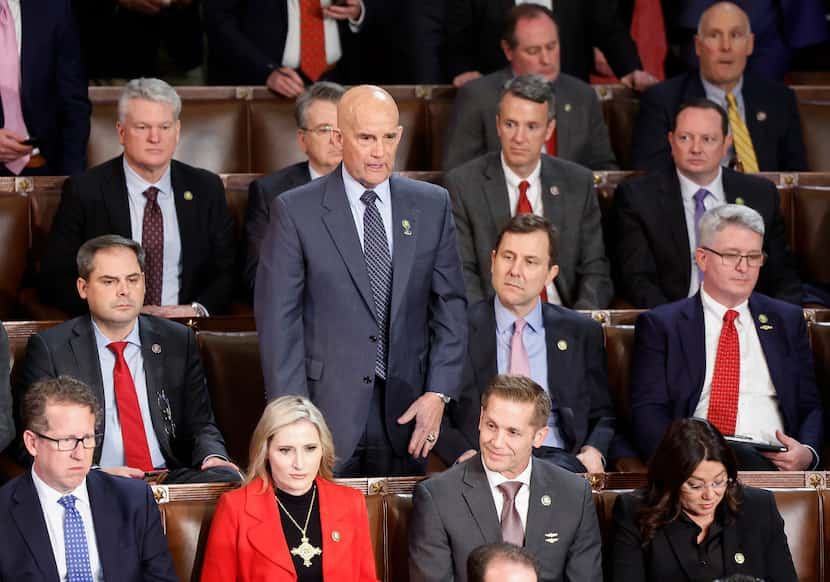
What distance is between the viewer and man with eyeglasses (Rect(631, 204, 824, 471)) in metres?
3.63

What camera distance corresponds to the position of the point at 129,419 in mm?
3395

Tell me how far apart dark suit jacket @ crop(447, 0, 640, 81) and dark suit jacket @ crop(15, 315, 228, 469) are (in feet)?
7.01

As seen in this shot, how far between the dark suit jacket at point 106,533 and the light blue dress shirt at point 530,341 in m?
1.02

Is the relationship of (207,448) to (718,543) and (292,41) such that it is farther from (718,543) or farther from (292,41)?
(292,41)

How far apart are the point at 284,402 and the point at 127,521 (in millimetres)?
392

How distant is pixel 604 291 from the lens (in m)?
4.14

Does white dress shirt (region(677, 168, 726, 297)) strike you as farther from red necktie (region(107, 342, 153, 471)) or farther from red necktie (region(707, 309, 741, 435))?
red necktie (region(107, 342, 153, 471))

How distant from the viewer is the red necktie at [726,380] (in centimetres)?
365

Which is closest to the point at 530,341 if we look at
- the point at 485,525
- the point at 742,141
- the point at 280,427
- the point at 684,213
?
the point at 485,525

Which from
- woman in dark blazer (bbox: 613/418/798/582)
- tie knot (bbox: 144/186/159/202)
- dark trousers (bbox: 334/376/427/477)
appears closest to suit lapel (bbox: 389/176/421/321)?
dark trousers (bbox: 334/376/427/477)

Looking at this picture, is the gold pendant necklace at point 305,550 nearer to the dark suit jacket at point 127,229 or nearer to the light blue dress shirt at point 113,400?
the light blue dress shirt at point 113,400

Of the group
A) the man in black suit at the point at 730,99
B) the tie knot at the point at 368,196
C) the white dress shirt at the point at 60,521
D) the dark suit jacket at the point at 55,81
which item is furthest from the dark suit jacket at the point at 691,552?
the dark suit jacket at the point at 55,81

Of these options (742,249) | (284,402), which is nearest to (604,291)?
(742,249)

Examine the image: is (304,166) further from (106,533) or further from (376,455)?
(106,533)
